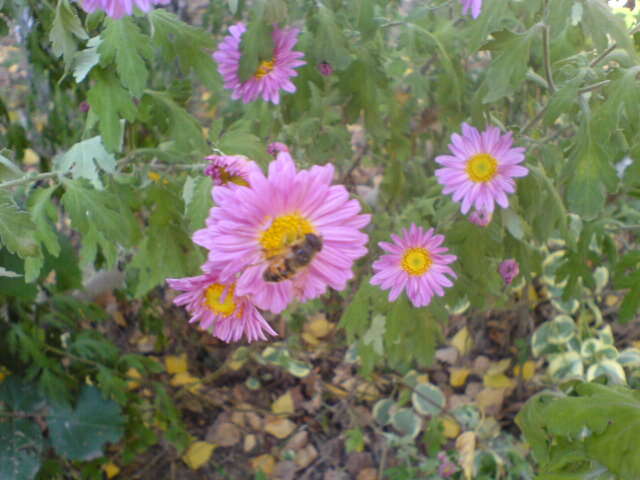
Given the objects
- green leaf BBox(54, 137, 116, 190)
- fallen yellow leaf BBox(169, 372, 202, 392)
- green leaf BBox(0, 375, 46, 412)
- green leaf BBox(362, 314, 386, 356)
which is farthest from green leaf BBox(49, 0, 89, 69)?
fallen yellow leaf BBox(169, 372, 202, 392)

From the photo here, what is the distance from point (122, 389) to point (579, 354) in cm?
136

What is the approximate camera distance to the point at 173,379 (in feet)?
7.52

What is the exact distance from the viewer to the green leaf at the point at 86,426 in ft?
5.75

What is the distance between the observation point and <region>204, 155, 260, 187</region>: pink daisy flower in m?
0.92

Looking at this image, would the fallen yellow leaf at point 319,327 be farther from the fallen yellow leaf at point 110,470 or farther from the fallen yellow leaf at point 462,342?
the fallen yellow leaf at point 110,470

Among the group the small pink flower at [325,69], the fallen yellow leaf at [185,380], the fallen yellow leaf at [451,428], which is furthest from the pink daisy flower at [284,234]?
the fallen yellow leaf at [185,380]

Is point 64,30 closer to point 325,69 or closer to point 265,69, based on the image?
point 265,69

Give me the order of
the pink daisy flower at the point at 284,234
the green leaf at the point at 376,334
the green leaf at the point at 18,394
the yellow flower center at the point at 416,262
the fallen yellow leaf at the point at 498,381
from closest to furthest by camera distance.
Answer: the pink daisy flower at the point at 284,234 → the yellow flower center at the point at 416,262 → the green leaf at the point at 376,334 → the green leaf at the point at 18,394 → the fallen yellow leaf at the point at 498,381

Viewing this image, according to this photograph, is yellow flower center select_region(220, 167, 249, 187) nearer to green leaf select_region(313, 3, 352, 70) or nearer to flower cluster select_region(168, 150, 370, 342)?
flower cluster select_region(168, 150, 370, 342)

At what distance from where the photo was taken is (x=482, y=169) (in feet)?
3.97

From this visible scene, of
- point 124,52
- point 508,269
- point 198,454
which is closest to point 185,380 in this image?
point 198,454

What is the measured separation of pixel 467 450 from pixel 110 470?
1140 millimetres

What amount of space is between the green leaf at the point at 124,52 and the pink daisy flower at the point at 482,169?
58cm

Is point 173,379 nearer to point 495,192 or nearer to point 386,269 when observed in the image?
point 386,269
